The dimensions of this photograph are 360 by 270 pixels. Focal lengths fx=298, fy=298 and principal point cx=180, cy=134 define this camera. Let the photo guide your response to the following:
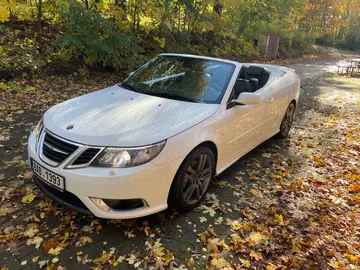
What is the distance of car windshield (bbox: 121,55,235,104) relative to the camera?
11.1 ft

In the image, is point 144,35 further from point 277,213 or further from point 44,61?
point 277,213

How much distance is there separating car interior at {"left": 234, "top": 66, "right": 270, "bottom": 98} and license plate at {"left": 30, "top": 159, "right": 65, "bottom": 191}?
7.19ft

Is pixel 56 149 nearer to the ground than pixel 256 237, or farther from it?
farther from it

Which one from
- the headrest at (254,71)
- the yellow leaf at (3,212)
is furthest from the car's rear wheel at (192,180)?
the headrest at (254,71)

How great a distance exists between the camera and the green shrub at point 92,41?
7.51 metres

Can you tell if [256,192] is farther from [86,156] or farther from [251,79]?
[86,156]

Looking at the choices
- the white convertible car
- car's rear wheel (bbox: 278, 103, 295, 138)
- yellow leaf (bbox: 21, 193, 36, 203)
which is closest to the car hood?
the white convertible car

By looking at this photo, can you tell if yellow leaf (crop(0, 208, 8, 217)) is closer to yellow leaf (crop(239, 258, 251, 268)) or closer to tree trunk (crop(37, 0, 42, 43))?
yellow leaf (crop(239, 258, 251, 268))

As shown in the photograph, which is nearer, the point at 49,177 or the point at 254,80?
the point at 49,177

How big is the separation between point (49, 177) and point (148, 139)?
0.92 m

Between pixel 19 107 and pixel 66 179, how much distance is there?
13.8ft

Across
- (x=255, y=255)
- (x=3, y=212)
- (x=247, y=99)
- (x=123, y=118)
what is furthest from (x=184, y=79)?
(x=3, y=212)

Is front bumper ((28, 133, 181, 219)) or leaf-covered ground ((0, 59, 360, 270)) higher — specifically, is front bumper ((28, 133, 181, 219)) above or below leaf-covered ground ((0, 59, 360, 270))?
above

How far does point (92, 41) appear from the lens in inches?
305
